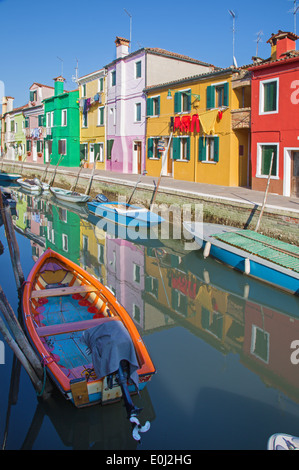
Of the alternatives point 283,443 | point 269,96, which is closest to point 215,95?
point 269,96

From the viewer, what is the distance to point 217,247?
505 inches

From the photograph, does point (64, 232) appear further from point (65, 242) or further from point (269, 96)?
point (269, 96)

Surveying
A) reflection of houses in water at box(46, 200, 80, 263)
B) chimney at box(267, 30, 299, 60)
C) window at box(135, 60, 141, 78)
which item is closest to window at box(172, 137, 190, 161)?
window at box(135, 60, 141, 78)

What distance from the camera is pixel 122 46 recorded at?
27906mm

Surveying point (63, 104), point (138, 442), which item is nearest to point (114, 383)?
point (138, 442)

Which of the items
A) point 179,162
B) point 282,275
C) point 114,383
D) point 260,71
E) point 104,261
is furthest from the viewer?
point 179,162

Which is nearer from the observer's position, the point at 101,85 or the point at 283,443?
the point at 283,443

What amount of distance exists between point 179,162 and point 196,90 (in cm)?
386

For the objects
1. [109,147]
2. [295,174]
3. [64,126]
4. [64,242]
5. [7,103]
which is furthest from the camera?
[7,103]

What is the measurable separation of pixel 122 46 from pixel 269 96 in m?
14.2

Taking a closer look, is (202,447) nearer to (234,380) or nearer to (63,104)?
(234,380)

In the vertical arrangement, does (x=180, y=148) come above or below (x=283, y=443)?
above

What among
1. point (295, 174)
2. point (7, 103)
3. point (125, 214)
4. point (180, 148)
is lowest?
point (125, 214)

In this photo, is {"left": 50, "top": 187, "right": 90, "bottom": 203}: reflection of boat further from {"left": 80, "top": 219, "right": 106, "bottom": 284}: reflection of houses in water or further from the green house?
the green house
